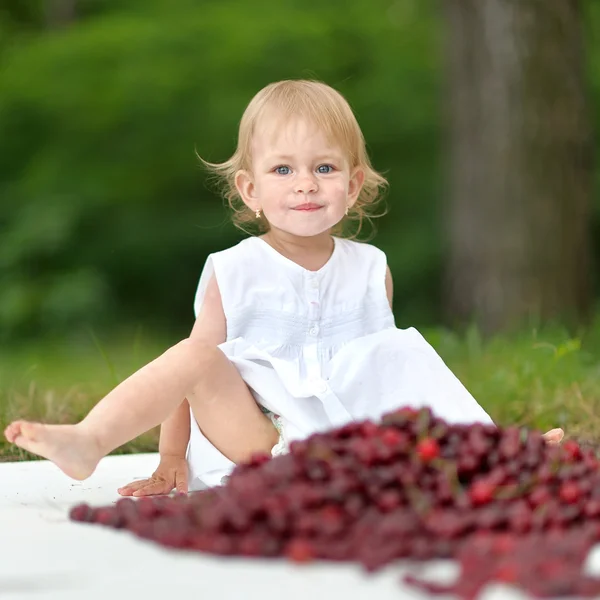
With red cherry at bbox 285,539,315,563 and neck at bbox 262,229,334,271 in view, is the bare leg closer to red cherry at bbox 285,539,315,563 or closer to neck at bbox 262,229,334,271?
neck at bbox 262,229,334,271

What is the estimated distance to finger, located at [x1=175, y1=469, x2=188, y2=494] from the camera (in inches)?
120

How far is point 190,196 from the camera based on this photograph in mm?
8984

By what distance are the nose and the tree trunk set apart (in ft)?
9.87

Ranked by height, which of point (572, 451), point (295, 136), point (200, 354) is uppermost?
point (295, 136)

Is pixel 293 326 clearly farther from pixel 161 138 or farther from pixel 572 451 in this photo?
pixel 161 138

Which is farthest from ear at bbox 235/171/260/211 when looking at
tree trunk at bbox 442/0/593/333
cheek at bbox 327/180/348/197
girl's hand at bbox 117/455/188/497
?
A: tree trunk at bbox 442/0/593/333

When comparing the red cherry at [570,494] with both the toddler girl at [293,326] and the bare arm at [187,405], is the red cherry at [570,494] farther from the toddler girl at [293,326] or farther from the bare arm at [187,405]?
the bare arm at [187,405]

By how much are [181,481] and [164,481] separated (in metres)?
0.05

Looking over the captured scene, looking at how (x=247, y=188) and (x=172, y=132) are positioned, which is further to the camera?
(x=172, y=132)

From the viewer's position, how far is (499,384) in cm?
417

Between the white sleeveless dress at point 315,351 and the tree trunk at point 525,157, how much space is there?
2826 mm

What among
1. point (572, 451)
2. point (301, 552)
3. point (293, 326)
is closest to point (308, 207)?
point (293, 326)

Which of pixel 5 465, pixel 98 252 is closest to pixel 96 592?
pixel 5 465

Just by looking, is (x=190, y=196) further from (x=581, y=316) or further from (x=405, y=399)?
(x=405, y=399)
